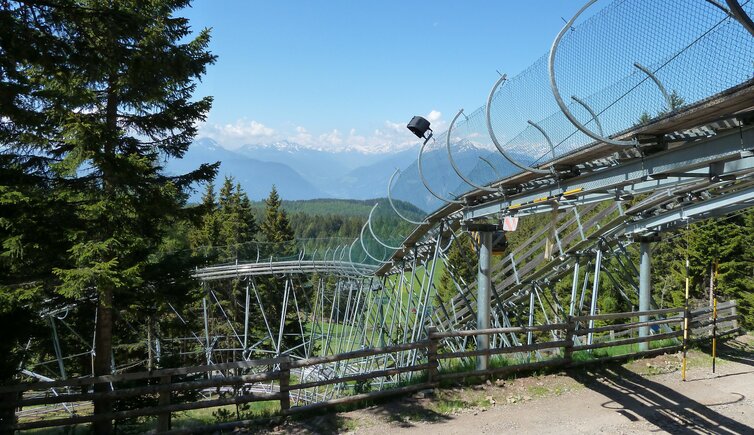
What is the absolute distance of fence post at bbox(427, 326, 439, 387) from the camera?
7.66m

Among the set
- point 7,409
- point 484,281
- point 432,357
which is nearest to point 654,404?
point 432,357

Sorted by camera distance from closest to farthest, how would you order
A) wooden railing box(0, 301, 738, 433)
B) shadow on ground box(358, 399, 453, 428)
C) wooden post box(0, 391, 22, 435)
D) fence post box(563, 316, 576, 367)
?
wooden post box(0, 391, 22, 435), wooden railing box(0, 301, 738, 433), shadow on ground box(358, 399, 453, 428), fence post box(563, 316, 576, 367)

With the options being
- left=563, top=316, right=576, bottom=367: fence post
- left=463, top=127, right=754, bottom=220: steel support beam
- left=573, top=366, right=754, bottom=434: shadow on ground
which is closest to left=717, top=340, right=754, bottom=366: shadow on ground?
left=573, top=366, right=754, bottom=434: shadow on ground

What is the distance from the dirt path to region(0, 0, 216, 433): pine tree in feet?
12.4

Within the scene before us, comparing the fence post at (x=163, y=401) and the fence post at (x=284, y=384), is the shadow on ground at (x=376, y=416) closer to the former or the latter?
the fence post at (x=284, y=384)

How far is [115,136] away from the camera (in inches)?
303

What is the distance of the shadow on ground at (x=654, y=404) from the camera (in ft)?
21.5

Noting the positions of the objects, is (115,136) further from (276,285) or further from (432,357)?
(276,285)

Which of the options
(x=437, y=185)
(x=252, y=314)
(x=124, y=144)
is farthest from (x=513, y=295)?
(x=252, y=314)

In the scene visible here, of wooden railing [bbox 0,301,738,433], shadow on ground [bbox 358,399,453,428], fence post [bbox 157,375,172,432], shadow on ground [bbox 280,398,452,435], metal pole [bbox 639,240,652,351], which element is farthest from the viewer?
metal pole [bbox 639,240,652,351]

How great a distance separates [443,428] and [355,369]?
16.2 metres

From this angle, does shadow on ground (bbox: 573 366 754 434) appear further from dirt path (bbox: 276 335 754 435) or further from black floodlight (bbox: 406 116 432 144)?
black floodlight (bbox: 406 116 432 144)

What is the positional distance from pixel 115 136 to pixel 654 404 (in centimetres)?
919

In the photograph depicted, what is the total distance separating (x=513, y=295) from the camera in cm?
1609
